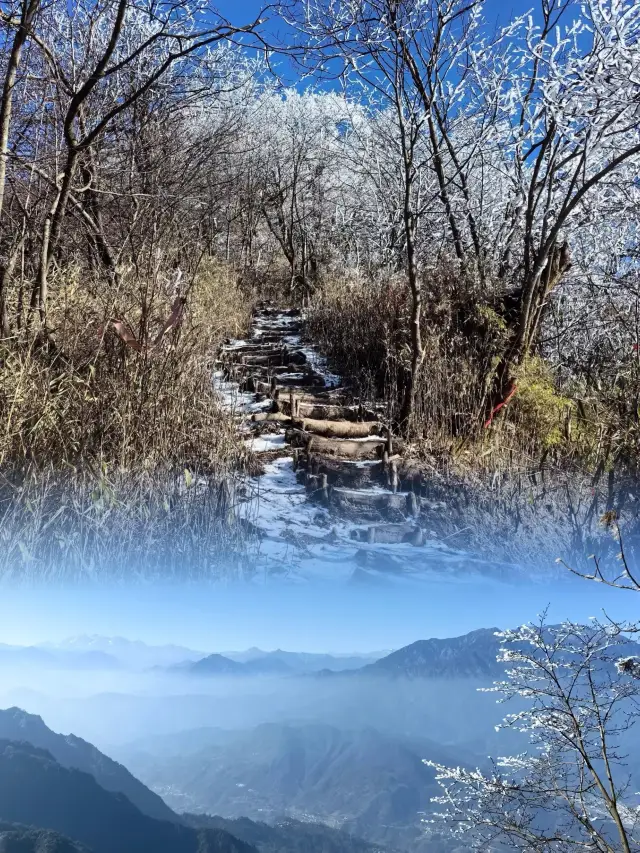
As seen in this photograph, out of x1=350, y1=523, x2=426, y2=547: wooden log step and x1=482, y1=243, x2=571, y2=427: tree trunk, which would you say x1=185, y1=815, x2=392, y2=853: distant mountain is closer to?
x1=350, y1=523, x2=426, y2=547: wooden log step

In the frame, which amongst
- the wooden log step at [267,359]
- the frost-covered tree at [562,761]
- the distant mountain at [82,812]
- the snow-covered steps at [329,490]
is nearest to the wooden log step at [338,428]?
the snow-covered steps at [329,490]

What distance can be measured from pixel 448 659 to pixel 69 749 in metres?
1.75

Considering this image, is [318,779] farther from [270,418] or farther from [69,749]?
[270,418]

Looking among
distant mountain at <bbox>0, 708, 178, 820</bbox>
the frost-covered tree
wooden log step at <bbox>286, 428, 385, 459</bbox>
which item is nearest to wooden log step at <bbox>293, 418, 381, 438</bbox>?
wooden log step at <bbox>286, 428, 385, 459</bbox>

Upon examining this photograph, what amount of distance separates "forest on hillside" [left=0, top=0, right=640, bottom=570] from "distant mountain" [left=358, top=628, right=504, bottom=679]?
0.90 meters

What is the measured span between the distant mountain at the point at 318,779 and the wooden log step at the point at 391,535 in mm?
912

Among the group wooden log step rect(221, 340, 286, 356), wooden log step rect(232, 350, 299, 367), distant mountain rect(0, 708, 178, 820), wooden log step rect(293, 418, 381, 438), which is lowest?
distant mountain rect(0, 708, 178, 820)

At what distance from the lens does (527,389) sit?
223 inches

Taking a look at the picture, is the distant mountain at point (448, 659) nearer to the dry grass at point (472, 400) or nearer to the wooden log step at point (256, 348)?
the dry grass at point (472, 400)

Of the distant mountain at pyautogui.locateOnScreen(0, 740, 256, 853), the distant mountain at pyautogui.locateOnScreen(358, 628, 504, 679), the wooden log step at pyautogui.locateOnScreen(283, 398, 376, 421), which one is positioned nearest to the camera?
the distant mountain at pyautogui.locateOnScreen(0, 740, 256, 853)

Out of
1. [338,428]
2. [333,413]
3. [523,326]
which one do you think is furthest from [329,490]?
[523,326]

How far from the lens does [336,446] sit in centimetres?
505

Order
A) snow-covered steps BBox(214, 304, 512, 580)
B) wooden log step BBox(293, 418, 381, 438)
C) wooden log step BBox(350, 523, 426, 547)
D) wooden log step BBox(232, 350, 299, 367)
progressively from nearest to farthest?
snow-covered steps BBox(214, 304, 512, 580)
wooden log step BBox(350, 523, 426, 547)
wooden log step BBox(293, 418, 381, 438)
wooden log step BBox(232, 350, 299, 367)

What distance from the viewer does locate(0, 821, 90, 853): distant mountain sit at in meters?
2.91
